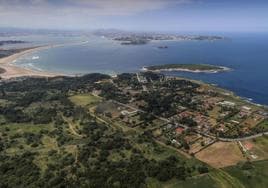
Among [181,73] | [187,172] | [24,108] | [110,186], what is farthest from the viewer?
[181,73]

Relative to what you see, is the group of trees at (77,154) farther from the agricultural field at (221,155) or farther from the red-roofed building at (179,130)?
the red-roofed building at (179,130)

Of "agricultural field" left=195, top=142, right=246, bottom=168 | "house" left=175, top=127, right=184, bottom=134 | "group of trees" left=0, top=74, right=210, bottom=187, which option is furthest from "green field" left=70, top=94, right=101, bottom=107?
"agricultural field" left=195, top=142, right=246, bottom=168

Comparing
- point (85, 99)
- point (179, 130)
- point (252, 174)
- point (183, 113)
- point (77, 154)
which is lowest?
point (85, 99)

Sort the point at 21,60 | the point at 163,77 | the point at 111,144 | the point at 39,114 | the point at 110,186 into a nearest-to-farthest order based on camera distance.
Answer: the point at 110,186 → the point at 111,144 → the point at 39,114 → the point at 163,77 → the point at 21,60

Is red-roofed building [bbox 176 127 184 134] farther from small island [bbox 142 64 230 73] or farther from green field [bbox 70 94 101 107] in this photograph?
small island [bbox 142 64 230 73]

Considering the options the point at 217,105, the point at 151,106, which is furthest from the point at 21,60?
the point at 217,105

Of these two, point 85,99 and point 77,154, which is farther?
point 85,99

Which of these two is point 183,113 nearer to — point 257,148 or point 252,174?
point 257,148

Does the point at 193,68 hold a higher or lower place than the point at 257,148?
higher

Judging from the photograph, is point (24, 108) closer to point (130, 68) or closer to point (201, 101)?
point (201, 101)

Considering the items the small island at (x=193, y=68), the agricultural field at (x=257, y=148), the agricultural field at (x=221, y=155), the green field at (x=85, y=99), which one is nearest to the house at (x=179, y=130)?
the agricultural field at (x=221, y=155)

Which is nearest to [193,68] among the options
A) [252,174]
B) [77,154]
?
[252,174]
